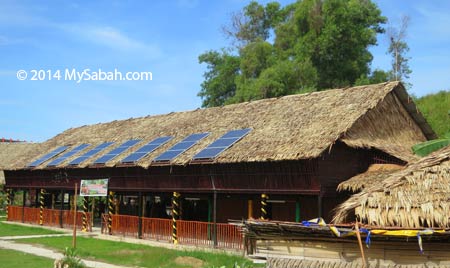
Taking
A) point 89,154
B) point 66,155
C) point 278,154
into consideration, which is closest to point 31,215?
point 66,155

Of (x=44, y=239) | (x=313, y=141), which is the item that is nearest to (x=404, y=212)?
(x=313, y=141)

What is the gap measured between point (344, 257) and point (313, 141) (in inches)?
319

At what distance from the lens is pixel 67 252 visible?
13.8 metres

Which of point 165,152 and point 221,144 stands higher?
point 221,144

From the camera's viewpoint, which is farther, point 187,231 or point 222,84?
point 222,84

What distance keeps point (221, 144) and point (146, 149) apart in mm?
4564

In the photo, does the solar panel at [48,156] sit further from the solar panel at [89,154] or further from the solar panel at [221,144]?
the solar panel at [221,144]

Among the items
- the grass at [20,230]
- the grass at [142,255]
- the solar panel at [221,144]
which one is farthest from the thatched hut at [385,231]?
the grass at [20,230]

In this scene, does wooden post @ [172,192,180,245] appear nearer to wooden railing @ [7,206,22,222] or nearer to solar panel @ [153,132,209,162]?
solar panel @ [153,132,209,162]

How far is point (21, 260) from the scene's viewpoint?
57.8 feet

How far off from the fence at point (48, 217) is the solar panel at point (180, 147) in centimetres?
759

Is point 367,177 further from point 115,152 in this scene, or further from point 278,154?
point 115,152

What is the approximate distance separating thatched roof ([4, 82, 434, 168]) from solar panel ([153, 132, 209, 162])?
1.30 ft

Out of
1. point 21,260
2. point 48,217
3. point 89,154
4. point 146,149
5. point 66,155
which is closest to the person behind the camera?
point 21,260
